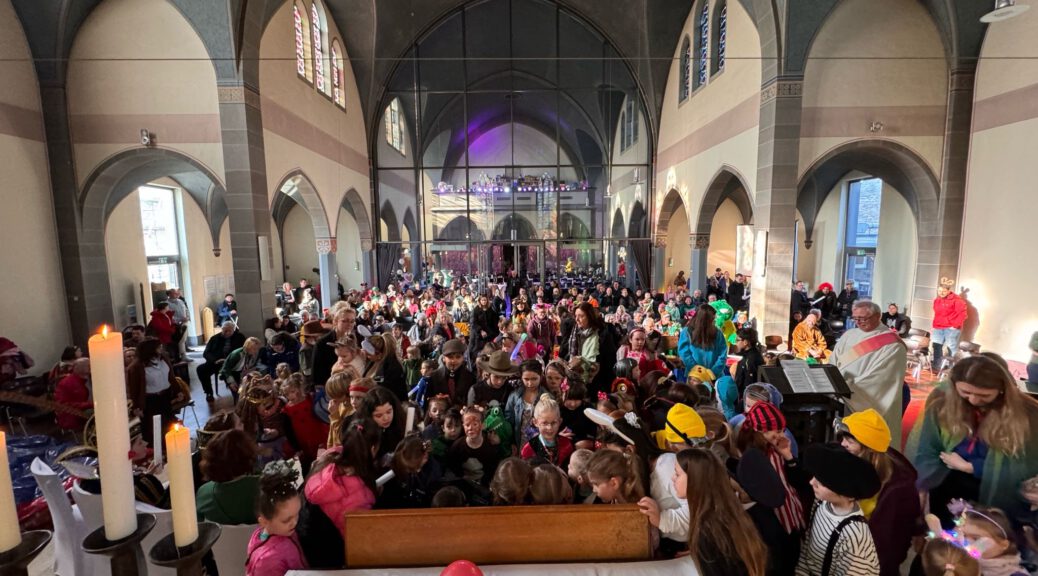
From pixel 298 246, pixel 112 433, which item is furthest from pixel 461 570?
pixel 298 246

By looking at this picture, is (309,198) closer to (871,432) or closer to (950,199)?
(871,432)

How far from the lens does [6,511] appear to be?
922mm

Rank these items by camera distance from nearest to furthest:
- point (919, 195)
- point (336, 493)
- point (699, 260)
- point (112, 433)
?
1. point (112, 433)
2. point (336, 493)
3. point (919, 195)
4. point (699, 260)

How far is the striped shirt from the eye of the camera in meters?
1.98

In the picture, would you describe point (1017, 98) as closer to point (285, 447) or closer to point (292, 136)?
point (285, 447)

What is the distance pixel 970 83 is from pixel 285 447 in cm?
1181

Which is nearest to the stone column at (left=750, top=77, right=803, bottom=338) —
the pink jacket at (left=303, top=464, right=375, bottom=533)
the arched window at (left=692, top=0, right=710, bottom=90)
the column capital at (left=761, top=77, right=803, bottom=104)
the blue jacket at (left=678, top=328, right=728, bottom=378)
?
the column capital at (left=761, top=77, right=803, bottom=104)

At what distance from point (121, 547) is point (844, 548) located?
244 cm

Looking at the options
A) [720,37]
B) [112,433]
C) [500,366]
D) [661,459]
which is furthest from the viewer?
[720,37]

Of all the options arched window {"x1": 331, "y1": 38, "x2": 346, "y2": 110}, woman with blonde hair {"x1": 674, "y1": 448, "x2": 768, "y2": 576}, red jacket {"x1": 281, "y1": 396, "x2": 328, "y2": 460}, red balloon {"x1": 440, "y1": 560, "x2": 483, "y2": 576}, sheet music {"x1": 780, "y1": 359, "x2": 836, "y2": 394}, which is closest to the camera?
red balloon {"x1": 440, "y1": 560, "x2": 483, "y2": 576}

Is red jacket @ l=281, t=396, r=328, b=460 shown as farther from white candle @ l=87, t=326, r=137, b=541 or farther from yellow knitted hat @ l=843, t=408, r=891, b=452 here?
yellow knitted hat @ l=843, t=408, r=891, b=452

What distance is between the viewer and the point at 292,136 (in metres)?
9.98

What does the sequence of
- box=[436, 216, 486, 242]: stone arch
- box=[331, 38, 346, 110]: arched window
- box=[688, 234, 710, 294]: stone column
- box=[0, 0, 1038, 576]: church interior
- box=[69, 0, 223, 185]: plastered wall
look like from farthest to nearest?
box=[436, 216, 486, 242]: stone arch < box=[688, 234, 710, 294]: stone column < box=[331, 38, 346, 110]: arched window < box=[69, 0, 223, 185]: plastered wall < box=[0, 0, 1038, 576]: church interior

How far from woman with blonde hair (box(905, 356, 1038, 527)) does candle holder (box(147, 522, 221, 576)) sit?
11.3ft
